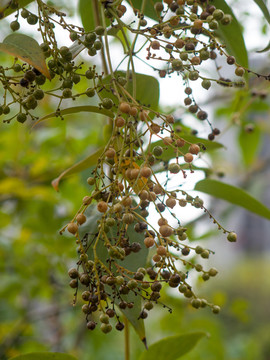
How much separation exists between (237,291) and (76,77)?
22.3 feet

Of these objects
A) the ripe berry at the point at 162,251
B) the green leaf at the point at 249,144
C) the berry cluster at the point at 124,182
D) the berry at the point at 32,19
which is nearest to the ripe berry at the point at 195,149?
the berry cluster at the point at 124,182

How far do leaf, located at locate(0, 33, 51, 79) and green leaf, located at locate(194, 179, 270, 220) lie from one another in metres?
0.27

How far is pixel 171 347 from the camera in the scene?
546 mm

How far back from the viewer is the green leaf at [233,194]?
0.60 meters

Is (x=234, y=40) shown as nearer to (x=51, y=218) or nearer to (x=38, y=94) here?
(x=38, y=94)

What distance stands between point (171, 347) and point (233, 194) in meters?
0.21

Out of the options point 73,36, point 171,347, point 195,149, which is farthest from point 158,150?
point 171,347

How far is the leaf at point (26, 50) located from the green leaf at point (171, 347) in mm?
327

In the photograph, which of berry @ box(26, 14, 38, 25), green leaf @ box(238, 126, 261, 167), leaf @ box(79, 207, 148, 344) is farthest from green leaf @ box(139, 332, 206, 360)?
green leaf @ box(238, 126, 261, 167)

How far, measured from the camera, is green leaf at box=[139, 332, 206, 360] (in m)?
0.54

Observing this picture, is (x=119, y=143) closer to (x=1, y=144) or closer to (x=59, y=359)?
(x=59, y=359)

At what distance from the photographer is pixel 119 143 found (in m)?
0.46

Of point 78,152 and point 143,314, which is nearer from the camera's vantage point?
point 143,314

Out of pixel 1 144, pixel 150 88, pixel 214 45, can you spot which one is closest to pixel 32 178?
pixel 1 144
